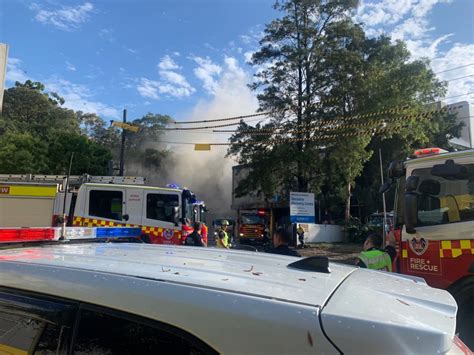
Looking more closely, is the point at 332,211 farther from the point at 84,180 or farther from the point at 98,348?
the point at 98,348

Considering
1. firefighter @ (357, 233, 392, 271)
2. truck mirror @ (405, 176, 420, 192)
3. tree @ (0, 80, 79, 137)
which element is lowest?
firefighter @ (357, 233, 392, 271)

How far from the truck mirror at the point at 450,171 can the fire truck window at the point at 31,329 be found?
4226 millimetres

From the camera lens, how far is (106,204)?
12.3 metres

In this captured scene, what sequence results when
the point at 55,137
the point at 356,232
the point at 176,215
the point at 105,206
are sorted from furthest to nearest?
the point at 55,137, the point at 356,232, the point at 105,206, the point at 176,215

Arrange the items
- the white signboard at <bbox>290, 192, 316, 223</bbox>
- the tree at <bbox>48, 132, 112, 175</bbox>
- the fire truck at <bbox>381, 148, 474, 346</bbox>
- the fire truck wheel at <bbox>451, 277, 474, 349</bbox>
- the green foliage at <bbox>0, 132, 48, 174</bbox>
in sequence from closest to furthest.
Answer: the fire truck wheel at <bbox>451, 277, 474, 349</bbox>, the fire truck at <bbox>381, 148, 474, 346</bbox>, the white signboard at <bbox>290, 192, 316, 223</bbox>, the green foliage at <bbox>0, 132, 48, 174</bbox>, the tree at <bbox>48, 132, 112, 175</bbox>

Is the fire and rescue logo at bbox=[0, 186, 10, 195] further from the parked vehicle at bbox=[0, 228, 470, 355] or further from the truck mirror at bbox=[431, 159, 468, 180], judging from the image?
the parked vehicle at bbox=[0, 228, 470, 355]

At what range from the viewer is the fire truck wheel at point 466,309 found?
13.1ft

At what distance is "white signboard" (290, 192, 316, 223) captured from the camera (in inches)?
932

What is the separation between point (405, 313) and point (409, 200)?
363cm

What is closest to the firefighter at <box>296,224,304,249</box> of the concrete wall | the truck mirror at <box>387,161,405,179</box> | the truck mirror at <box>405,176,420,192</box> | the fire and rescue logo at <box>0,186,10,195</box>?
the concrete wall

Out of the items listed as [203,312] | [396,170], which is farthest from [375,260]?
[203,312]

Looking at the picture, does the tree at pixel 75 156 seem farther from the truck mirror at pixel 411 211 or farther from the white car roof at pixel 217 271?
the white car roof at pixel 217 271

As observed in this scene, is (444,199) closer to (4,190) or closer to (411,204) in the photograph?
(411,204)

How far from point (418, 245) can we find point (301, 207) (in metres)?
19.3
